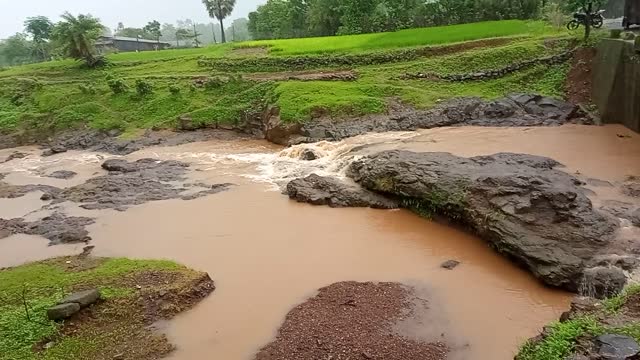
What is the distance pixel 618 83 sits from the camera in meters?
22.2

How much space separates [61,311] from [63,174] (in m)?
15.5

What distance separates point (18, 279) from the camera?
465 inches

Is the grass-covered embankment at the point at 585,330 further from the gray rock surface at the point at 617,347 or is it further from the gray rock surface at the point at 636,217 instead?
the gray rock surface at the point at 636,217

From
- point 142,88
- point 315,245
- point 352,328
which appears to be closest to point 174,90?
point 142,88

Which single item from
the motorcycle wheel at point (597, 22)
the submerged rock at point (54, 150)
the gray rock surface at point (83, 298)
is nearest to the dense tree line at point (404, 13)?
the motorcycle wheel at point (597, 22)

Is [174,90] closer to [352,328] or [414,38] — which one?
[414,38]

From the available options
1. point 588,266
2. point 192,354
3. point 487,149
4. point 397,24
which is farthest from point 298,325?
point 397,24

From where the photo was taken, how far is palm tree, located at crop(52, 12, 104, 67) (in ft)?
126

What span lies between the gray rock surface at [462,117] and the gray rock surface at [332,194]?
271 inches

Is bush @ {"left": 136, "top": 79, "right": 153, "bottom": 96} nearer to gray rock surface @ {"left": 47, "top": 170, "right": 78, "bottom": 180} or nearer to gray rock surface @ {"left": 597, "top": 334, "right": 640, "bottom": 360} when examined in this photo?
gray rock surface @ {"left": 47, "top": 170, "right": 78, "bottom": 180}

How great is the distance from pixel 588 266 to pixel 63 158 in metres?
24.5

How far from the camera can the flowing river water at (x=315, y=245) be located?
388 inches

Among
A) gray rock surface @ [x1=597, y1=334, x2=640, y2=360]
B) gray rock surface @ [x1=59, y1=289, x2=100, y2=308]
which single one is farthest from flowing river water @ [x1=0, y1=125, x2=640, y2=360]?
gray rock surface @ [x1=597, y1=334, x2=640, y2=360]

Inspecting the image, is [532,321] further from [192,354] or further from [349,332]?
[192,354]
